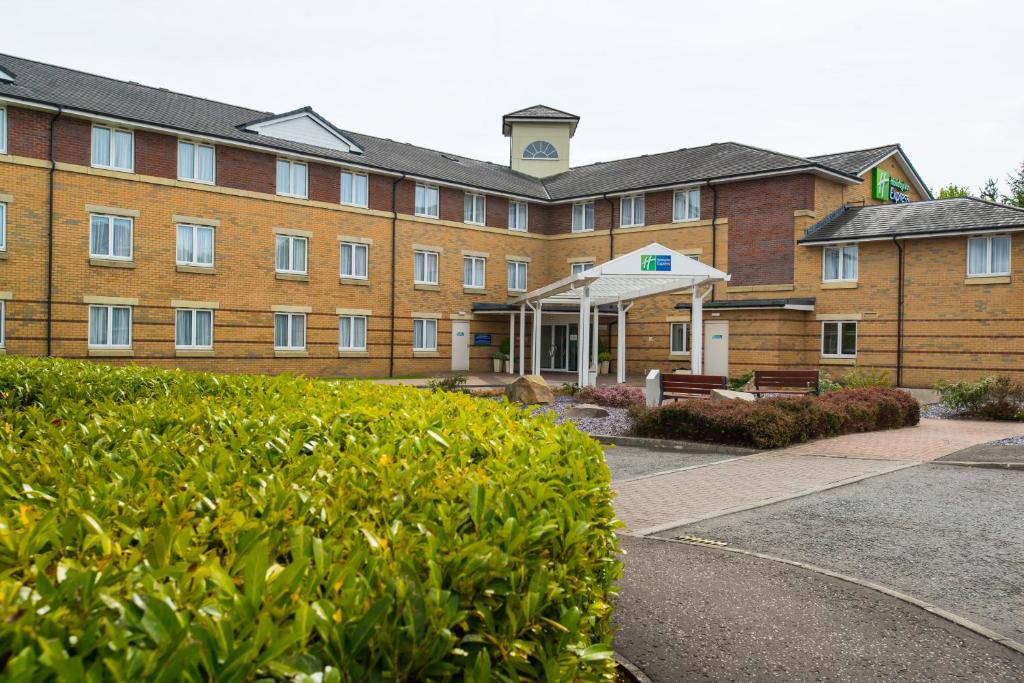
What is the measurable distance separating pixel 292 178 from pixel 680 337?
55.0 feet

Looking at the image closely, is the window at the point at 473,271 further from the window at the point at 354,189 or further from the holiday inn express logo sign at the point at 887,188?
the holiday inn express logo sign at the point at 887,188

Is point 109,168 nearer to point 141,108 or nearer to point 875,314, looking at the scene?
point 141,108

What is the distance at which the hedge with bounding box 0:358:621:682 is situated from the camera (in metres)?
1.73

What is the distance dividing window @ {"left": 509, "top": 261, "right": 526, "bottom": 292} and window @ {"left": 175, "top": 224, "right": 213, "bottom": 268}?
14.0 m

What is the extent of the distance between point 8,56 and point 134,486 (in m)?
30.1

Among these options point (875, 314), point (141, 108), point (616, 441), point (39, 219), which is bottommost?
point (616, 441)

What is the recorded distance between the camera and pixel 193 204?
27.5 metres

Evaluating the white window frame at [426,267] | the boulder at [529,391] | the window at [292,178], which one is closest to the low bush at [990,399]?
the boulder at [529,391]

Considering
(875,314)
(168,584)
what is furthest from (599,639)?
(875,314)

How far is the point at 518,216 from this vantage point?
37.8 meters

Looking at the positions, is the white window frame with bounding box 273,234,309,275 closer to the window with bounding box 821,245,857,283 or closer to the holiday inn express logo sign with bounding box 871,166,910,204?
the window with bounding box 821,245,857,283

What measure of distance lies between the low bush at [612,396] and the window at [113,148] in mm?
16563

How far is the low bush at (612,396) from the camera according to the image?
65.9ft

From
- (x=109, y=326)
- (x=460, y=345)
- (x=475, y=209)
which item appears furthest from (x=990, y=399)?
(x=109, y=326)
